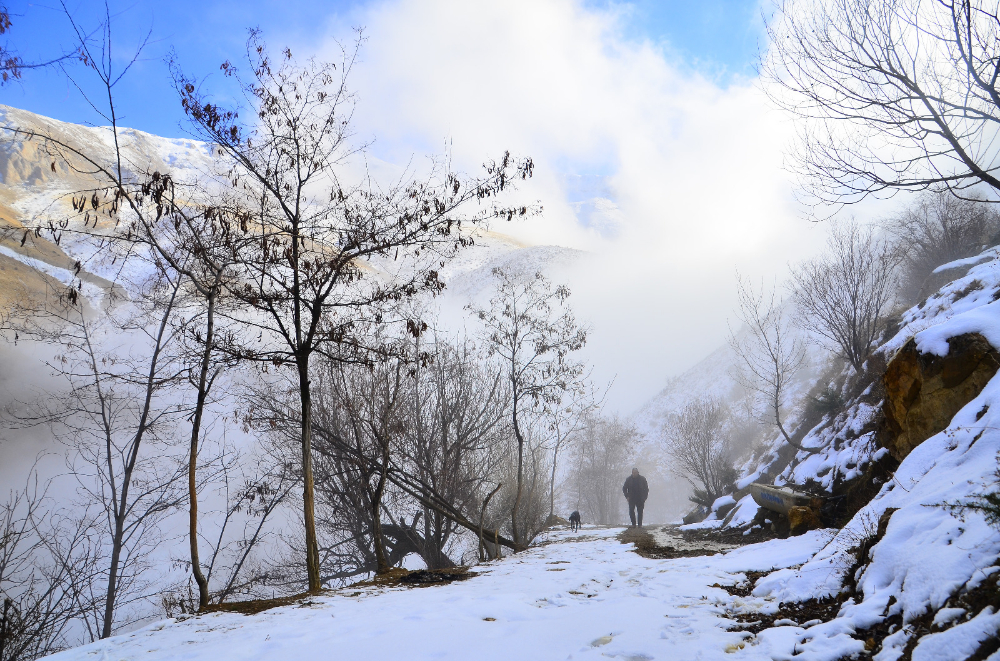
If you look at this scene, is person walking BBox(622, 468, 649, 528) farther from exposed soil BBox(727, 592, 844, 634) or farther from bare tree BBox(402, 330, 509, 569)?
exposed soil BBox(727, 592, 844, 634)

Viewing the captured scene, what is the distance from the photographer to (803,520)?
7.27 metres

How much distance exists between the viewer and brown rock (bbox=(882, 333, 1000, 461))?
5.08 m

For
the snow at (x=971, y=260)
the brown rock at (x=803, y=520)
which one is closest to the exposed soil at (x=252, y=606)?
the brown rock at (x=803, y=520)

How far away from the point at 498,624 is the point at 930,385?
547 centimetres

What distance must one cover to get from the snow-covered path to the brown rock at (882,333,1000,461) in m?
1.68

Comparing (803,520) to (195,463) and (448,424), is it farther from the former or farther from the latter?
(448,424)

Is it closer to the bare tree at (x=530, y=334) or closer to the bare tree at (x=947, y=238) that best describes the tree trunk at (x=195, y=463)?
the bare tree at (x=530, y=334)

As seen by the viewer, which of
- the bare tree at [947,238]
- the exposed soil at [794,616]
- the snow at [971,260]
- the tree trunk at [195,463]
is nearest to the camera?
the exposed soil at [794,616]

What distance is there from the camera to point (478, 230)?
7066 millimetres

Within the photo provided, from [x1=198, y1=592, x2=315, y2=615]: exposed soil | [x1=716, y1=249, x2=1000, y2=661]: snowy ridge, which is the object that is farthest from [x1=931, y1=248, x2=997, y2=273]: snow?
[x1=198, y1=592, x2=315, y2=615]: exposed soil

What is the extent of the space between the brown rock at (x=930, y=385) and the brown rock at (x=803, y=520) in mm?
1412

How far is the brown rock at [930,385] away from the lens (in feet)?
16.7

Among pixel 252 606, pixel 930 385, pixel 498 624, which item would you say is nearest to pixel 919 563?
pixel 498 624

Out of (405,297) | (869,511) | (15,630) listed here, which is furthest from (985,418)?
(15,630)
